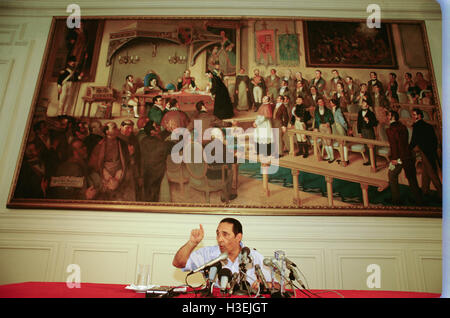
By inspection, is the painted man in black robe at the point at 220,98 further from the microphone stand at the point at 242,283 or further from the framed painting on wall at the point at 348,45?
the microphone stand at the point at 242,283

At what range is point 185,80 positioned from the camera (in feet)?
17.0

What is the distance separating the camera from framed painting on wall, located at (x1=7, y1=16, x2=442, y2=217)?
15.1 ft

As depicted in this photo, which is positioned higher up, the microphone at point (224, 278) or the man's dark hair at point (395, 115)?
the man's dark hair at point (395, 115)

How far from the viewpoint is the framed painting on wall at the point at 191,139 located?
4604 mm

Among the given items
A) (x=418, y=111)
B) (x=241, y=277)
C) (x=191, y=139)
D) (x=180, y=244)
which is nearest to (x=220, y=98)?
(x=191, y=139)

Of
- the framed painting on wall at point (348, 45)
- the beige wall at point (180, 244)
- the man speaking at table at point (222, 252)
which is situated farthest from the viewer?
the framed painting on wall at point (348, 45)

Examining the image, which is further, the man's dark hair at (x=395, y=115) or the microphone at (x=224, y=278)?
the man's dark hair at (x=395, y=115)

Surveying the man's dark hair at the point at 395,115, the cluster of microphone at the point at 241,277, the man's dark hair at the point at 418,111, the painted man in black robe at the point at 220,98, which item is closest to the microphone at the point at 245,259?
the cluster of microphone at the point at 241,277

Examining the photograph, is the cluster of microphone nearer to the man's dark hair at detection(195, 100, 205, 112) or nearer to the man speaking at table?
the man speaking at table

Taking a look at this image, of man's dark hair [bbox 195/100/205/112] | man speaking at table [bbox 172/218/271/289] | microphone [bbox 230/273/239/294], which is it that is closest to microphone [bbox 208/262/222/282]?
microphone [bbox 230/273/239/294]

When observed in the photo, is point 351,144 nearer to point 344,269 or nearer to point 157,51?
point 344,269
